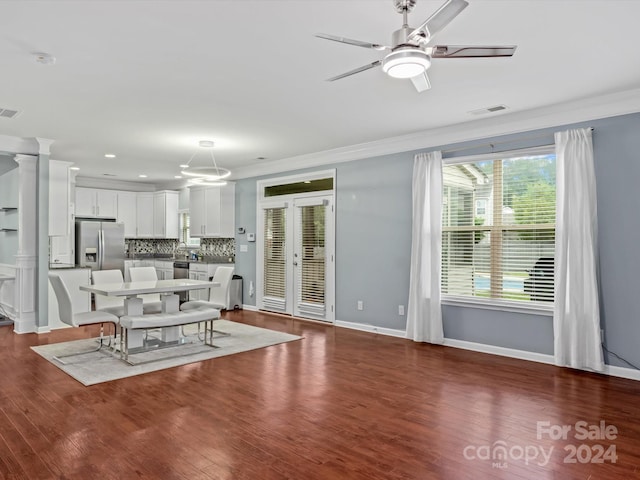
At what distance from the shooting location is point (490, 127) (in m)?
5.02

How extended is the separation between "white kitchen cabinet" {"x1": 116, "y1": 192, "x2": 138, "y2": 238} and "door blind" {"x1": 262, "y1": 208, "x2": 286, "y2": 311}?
13.1 ft

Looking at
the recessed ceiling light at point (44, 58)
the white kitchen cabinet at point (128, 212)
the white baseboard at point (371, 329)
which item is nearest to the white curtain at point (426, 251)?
the white baseboard at point (371, 329)

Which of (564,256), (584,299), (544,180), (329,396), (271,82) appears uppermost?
(271,82)

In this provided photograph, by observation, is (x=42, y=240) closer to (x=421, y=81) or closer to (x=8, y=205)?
(x=8, y=205)

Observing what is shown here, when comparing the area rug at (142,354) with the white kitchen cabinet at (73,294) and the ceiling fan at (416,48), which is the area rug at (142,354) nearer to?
the white kitchen cabinet at (73,294)

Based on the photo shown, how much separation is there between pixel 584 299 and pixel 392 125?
9.19 feet

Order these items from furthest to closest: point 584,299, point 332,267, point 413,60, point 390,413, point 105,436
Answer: point 332,267, point 584,299, point 390,413, point 105,436, point 413,60

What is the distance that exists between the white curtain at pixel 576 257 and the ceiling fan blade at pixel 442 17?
2.93 metres

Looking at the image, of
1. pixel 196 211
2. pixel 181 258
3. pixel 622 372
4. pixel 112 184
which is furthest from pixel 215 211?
pixel 622 372

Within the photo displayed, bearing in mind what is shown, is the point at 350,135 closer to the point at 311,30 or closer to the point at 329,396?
the point at 311,30

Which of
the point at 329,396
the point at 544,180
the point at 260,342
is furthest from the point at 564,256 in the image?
the point at 260,342

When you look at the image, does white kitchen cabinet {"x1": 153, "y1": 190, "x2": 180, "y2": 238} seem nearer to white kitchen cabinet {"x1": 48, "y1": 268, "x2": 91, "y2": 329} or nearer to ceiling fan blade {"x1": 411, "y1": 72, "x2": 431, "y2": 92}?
white kitchen cabinet {"x1": 48, "y1": 268, "x2": 91, "y2": 329}

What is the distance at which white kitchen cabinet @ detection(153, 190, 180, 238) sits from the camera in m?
9.88

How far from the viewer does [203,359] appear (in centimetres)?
468
